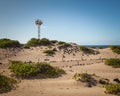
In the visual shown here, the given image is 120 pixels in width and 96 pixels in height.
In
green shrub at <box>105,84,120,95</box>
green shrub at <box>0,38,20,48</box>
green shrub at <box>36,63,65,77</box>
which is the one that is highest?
green shrub at <box>0,38,20,48</box>

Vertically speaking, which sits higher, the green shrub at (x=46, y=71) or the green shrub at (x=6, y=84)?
the green shrub at (x=46, y=71)

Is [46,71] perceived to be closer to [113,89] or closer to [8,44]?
[113,89]

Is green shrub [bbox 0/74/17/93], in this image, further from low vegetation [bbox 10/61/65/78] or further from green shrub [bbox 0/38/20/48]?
green shrub [bbox 0/38/20/48]

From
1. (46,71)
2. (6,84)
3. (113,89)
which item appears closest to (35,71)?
(46,71)

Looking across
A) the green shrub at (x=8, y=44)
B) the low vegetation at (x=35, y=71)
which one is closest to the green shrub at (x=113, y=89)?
the low vegetation at (x=35, y=71)

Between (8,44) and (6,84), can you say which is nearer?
(6,84)

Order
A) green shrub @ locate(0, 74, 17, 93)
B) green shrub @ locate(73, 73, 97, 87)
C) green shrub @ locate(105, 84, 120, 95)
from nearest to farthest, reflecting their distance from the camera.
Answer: green shrub @ locate(105, 84, 120, 95), green shrub @ locate(0, 74, 17, 93), green shrub @ locate(73, 73, 97, 87)

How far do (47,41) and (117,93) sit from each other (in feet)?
105

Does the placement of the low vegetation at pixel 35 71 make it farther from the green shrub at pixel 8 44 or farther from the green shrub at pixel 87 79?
the green shrub at pixel 8 44

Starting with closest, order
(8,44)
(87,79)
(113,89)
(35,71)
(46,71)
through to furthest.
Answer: (113,89) → (87,79) → (35,71) → (46,71) → (8,44)

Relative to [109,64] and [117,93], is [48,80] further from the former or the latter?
[109,64]

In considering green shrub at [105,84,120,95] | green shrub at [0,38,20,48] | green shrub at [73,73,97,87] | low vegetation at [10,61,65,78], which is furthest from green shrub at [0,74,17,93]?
green shrub at [0,38,20,48]

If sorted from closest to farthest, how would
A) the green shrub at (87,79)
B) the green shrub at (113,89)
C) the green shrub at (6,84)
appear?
1. the green shrub at (113,89)
2. the green shrub at (6,84)
3. the green shrub at (87,79)

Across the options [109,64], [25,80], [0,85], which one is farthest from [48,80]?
[109,64]
